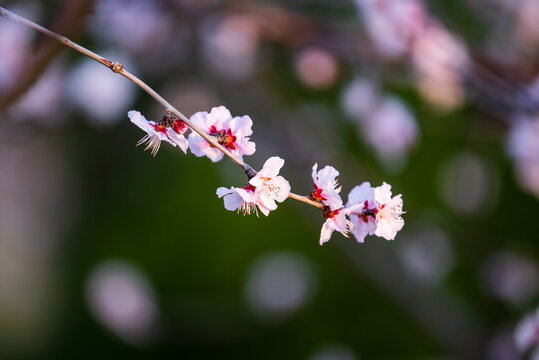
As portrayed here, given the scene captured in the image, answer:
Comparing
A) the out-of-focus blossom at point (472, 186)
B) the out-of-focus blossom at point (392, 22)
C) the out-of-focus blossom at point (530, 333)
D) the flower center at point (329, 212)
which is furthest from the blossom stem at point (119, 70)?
the out-of-focus blossom at point (472, 186)

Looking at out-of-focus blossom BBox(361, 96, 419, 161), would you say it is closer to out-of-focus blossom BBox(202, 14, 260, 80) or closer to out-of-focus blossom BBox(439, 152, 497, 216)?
out-of-focus blossom BBox(202, 14, 260, 80)

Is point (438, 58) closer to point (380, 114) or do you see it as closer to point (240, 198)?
point (380, 114)

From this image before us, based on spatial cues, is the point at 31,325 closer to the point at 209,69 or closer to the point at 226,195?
the point at 209,69

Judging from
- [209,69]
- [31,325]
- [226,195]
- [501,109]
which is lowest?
[226,195]

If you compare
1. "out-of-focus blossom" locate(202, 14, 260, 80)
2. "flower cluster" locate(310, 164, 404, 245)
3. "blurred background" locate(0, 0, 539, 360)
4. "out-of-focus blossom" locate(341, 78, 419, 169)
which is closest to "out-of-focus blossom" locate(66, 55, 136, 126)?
"blurred background" locate(0, 0, 539, 360)

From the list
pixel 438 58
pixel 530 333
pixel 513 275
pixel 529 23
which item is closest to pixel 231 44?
pixel 438 58

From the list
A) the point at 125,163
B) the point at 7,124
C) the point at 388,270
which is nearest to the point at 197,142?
the point at 388,270

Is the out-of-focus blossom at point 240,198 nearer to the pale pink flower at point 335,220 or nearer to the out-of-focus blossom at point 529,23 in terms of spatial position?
the pale pink flower at point 335,220
